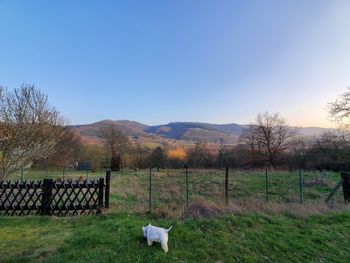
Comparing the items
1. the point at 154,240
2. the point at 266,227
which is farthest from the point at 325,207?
the point at 154,240

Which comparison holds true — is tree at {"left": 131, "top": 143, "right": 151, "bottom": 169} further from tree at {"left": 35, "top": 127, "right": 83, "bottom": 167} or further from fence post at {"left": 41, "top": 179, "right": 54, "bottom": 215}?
fence post at {"left": 41, "top": 179, "right": 54, "bottom": 215}

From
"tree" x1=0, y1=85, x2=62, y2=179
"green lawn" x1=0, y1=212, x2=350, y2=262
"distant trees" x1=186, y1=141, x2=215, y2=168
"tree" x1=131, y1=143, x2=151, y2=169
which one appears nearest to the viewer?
"green lawn" x1=0, y1=212, x2=350, y2=262

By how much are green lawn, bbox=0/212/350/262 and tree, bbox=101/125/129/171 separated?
54.4m

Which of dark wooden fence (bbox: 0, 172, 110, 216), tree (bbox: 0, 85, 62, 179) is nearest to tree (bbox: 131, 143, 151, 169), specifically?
tree (bbox: 0, 85, 62, 179)

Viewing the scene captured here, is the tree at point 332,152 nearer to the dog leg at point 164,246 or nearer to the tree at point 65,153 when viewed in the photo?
the dog leg at point 164,246

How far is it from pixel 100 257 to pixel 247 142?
6005 cm

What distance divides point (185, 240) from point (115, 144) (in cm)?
5990

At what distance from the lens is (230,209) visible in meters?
9.87

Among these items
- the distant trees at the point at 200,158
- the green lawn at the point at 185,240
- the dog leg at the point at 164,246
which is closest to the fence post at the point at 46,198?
the green lawn at the point at 185,240

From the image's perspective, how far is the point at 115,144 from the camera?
65562mm

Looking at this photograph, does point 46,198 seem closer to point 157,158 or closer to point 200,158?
point 200,158

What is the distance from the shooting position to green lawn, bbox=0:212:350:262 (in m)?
6.36

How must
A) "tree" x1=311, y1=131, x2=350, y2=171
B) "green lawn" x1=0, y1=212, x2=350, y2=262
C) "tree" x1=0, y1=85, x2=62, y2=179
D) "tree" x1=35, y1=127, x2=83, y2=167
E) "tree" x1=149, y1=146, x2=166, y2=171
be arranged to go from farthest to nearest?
"tree" x1=149, y1=146, x2=166, y2=171 → "tree" x1=35, y1=127, x2=83, y2=167 → "tree" x1=311, y1=131, x2=350, y2=171 → "tree" x1=0, y1=85, x2=62, y2=179 → "green lawn" x1=0, y1=212, x2=350, y2=262

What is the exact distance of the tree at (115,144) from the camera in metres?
63.4
